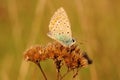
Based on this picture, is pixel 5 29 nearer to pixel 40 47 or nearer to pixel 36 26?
pixel 36 26

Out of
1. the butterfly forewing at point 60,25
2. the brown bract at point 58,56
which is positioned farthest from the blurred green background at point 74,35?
the brown bract at point 58,56

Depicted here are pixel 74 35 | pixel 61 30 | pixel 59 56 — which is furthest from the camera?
pixel 74 35

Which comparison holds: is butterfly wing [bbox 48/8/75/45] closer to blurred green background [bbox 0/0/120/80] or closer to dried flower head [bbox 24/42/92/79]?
dried flower head [bbox 24/42/92/79]

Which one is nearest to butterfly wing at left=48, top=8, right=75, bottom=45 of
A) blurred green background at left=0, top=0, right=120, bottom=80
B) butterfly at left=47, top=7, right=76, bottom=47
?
→ butterfly at left=47, top=7, right=76, bottom=47

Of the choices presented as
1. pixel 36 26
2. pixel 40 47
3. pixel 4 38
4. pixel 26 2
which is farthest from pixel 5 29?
pixel 40 47

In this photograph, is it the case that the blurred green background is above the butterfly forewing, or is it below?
above

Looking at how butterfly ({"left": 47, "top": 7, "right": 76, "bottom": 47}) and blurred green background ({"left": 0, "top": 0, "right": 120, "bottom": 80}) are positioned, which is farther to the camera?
blurred green background ({"left": 0, "top": 0, "right": 120, "bottom": 80})

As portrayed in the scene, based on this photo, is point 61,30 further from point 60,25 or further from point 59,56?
point 59,56

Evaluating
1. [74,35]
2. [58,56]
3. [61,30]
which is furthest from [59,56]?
[74,35]
